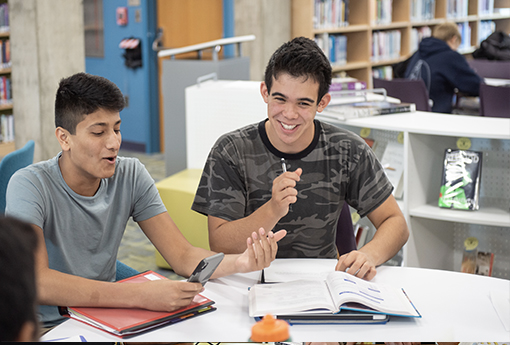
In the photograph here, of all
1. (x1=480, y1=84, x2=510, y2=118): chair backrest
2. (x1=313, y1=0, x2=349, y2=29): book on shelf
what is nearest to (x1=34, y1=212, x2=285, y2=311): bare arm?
(x1=480, y1=84, x2=510, y2=118): chair backrest

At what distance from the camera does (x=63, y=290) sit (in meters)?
1.35

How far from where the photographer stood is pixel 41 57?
429 centimetres

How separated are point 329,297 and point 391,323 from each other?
15 cm

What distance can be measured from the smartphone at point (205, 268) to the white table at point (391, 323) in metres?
0.09

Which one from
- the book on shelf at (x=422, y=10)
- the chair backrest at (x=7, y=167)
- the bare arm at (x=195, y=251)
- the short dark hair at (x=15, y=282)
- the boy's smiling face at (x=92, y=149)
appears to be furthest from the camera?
the book on shelf at (x=422, y=10)

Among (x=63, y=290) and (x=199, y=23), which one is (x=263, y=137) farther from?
(x=199, y=23)

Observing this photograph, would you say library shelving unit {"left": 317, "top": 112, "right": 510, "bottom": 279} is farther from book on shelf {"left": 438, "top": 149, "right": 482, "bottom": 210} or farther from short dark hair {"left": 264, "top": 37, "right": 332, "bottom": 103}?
short dark hair {"left": 264, "top": 37, "right": 332, "bottom": 103}

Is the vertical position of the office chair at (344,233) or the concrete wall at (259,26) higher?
the concrete wall at (259,26)

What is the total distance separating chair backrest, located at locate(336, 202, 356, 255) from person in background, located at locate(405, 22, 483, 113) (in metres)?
3.21

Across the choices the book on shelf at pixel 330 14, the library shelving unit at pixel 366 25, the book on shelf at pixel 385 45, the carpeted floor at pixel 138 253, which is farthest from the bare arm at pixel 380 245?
the book on shelf at pixel 385 45

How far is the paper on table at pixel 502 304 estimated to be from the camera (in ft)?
4.31

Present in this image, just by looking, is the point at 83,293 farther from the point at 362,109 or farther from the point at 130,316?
Result: the point at 362,109

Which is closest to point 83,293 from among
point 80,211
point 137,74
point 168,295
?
point 168,295

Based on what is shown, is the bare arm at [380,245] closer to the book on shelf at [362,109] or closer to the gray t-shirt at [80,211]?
A: the gray t-shirt at [80,211]
